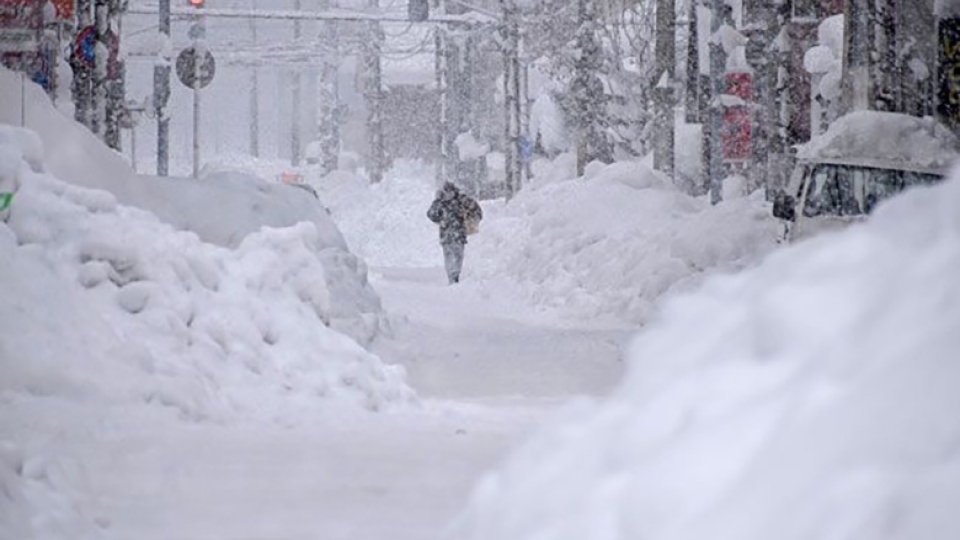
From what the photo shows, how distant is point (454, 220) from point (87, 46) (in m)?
6.96

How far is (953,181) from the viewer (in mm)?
3545

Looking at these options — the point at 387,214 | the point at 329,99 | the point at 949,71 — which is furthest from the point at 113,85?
the point at 329,99

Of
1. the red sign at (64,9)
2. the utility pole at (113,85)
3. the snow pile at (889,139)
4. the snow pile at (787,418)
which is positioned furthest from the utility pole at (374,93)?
the snow pile at (787,418)

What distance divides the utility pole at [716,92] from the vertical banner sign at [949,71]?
6536 mm

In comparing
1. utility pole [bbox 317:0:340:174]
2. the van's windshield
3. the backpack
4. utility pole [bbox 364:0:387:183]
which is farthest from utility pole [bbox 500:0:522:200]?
A: the van's windshield

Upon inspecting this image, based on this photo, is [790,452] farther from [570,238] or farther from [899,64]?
[570,238]

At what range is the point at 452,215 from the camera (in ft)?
87.5

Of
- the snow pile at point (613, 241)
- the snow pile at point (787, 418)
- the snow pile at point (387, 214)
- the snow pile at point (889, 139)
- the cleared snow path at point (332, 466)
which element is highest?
the snow pile at point (787, 418)

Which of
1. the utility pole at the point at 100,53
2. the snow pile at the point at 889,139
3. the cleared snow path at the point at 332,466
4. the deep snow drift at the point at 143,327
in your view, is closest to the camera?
the cleared snow path at the point at 332,466

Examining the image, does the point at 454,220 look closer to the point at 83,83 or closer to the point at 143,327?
the point at 83,83

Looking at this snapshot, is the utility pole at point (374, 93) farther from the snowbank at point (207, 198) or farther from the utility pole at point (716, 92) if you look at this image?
the snowbank at point (207, 198)

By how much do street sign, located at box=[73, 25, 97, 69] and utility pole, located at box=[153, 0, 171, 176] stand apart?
11359mm

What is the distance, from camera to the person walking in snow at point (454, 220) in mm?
26656

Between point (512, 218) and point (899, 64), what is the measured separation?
12713 millimetres
